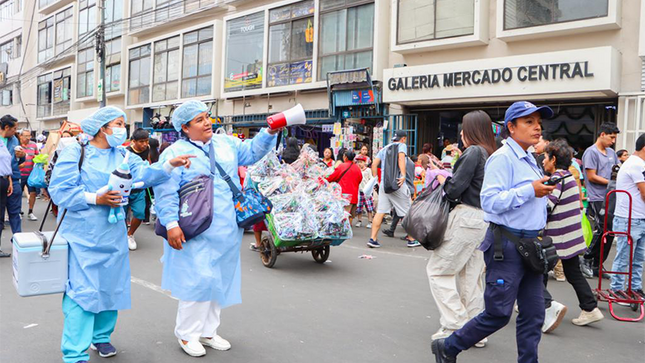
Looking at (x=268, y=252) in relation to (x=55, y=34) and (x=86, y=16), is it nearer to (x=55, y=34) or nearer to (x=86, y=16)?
(x=86, y=16)

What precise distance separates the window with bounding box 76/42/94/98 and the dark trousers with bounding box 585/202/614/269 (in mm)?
27502

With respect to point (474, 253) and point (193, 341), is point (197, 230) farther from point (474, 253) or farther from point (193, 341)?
point (474, 253)

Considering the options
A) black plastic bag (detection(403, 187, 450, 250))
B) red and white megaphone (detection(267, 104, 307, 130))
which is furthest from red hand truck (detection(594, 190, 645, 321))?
red and white megaphone (detection(267, 104, 307, 130))

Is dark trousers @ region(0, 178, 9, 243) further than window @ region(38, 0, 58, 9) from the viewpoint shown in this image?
No

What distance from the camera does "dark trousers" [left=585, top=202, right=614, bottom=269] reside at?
6.82 meters

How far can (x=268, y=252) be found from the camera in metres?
7.45

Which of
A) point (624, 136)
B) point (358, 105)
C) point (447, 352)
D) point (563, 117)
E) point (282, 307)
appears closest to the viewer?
point (447, 352)

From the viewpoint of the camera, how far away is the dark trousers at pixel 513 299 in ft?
10.9

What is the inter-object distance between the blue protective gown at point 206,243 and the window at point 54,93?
104ft

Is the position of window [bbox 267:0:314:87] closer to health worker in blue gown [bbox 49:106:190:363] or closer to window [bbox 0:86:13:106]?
health worker in blue gown [bbox 49:106:190:363]

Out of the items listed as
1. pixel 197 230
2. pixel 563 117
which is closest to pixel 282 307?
pixel 197 230

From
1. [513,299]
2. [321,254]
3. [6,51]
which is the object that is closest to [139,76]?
[321,254]

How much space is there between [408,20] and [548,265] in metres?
12.9

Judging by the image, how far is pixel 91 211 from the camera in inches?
147
